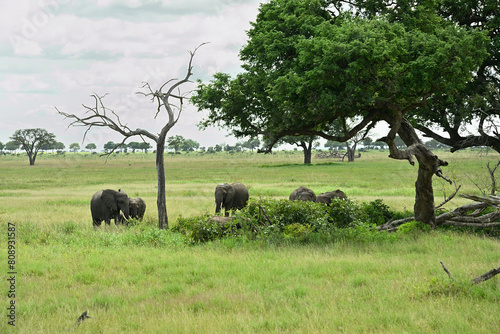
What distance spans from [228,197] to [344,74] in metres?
9.83

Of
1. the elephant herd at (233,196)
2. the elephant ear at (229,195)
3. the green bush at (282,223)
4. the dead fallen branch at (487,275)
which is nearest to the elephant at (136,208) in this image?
the elephant herd at (233,196)

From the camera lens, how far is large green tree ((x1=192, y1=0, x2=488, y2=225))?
13984 mm

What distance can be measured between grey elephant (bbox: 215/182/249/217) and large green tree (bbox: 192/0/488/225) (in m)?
4.59

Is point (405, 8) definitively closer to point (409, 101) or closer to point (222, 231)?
point (409, 101)

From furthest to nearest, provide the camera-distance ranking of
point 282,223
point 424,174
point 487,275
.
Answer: point 424,174
point 282,223
point 487,275

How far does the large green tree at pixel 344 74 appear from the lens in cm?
1398

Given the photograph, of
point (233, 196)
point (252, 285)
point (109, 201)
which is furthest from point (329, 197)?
point (252, 285)

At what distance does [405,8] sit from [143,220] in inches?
560

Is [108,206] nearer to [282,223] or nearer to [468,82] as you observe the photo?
[282,223]

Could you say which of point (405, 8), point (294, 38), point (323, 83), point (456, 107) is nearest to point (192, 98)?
point (294, 38)

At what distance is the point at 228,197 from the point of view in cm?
2197

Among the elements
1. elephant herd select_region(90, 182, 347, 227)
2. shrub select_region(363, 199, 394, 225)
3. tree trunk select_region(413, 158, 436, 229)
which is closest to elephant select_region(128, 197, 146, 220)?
elephant herd select_region(90, 182, 347, 227)

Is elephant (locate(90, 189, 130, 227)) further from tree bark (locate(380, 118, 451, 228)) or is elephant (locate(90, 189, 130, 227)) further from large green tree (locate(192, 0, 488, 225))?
tree bark (locate(380, 118, 451, 228))

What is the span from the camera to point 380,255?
11.9 m
